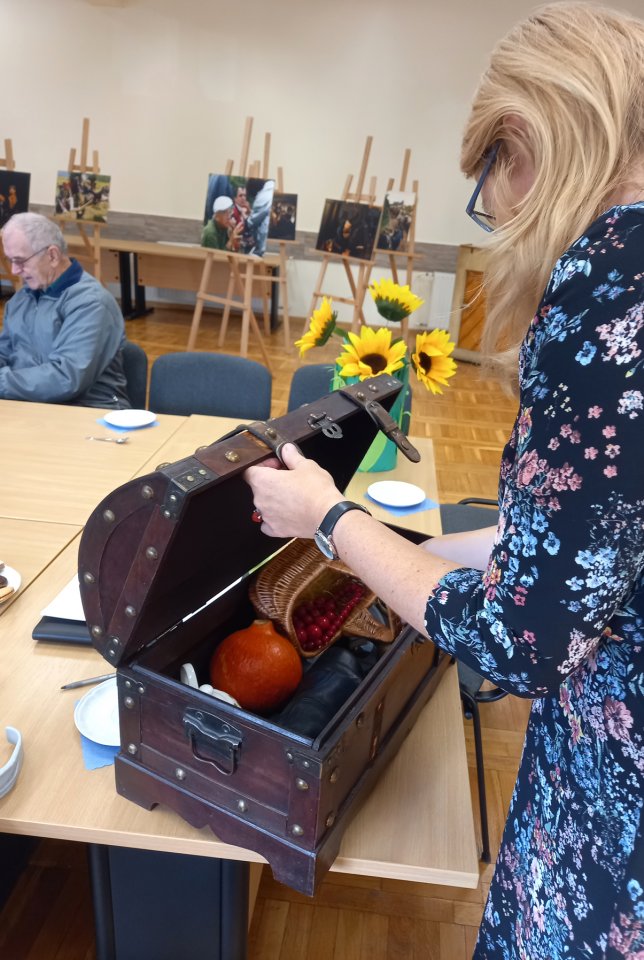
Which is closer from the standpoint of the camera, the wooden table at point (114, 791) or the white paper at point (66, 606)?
the wooden table at point (114, 791)

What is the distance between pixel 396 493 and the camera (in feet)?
5.97

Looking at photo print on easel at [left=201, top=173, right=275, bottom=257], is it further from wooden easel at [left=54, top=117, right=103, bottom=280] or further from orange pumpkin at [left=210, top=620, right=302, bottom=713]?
orange pumpkin at [left=210, top=620, right=302, bottom=713]

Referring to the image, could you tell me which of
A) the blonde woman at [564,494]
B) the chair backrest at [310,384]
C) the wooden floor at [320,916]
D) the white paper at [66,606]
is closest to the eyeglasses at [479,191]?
the blonde woman at [564,494]

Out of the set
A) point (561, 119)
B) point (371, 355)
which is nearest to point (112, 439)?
point (371, 355)

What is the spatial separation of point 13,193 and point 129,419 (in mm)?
3653

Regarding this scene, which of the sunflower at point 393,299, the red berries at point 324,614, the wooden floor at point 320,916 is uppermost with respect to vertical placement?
the sunflower at point 393,299

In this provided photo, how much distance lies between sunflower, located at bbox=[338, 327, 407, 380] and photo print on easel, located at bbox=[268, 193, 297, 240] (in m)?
4.31

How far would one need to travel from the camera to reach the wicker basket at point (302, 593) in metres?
1.03

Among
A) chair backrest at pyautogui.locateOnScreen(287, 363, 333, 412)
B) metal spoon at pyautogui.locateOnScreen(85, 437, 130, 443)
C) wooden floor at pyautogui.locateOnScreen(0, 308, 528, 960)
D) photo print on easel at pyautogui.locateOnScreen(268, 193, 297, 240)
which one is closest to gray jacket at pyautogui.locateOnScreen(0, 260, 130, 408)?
metal spoon at pyautogui.locateOnScreen(85, 437, 130, 443)

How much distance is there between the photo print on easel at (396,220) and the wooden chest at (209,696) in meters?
5.00

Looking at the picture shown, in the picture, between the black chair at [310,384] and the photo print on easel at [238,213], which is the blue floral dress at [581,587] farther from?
the photo print on easel at [238,213]

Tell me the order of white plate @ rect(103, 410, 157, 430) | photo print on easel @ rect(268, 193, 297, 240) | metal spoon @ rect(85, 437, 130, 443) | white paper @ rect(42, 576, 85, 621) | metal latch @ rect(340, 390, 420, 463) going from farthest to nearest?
photo print on easel @ rect(268, 193, 297, 240)
white plate @ rect(103, 410, 157, 430)
metal spoon @ rect(85, 437, 130, 443)
white paper @ rect(42, 576, 85, 621)
metal latch @ rect(340, 390, 420, 463)

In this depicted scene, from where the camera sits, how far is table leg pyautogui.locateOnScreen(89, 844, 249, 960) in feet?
3.58

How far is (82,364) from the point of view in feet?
8.09
